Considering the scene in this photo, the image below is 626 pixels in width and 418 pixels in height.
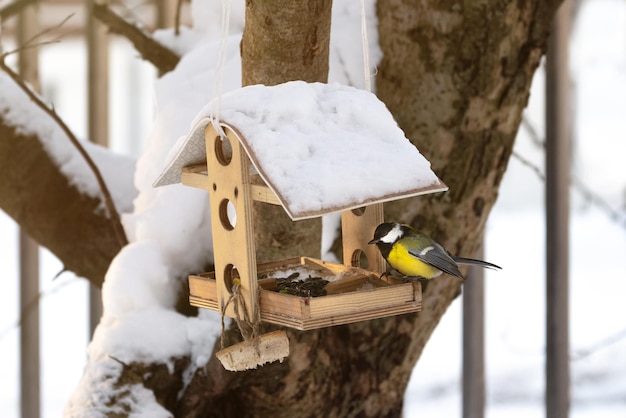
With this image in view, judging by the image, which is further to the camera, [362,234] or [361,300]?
[362,234]

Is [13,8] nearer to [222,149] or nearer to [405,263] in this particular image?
[222,149]

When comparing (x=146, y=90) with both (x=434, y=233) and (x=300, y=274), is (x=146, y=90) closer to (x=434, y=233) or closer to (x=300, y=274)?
(x=434, y=233)

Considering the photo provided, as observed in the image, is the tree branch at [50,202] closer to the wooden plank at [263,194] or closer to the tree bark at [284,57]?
the tree bark at [284,57]

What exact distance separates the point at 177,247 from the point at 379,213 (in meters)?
0.61

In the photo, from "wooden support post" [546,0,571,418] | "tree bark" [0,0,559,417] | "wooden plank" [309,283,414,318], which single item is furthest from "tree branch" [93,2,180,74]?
"wooden plank" [309,283,414,318]

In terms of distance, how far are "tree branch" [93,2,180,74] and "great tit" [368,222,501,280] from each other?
44.2 inches

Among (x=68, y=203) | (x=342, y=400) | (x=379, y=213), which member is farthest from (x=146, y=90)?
(x=379, y=213)

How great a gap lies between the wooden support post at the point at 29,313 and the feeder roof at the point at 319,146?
1636mm

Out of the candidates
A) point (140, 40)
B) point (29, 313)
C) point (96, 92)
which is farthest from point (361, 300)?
point (29, 313)

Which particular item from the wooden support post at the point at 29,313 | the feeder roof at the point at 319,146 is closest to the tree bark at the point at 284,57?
the feeder roof at the point at 319,146

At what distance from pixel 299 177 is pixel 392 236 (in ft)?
0.77

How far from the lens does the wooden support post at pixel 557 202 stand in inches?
97.2

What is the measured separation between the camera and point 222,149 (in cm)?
132

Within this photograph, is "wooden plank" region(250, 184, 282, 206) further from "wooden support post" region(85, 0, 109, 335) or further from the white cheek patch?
"wooden support post" region(85, 0, 109, 335)
